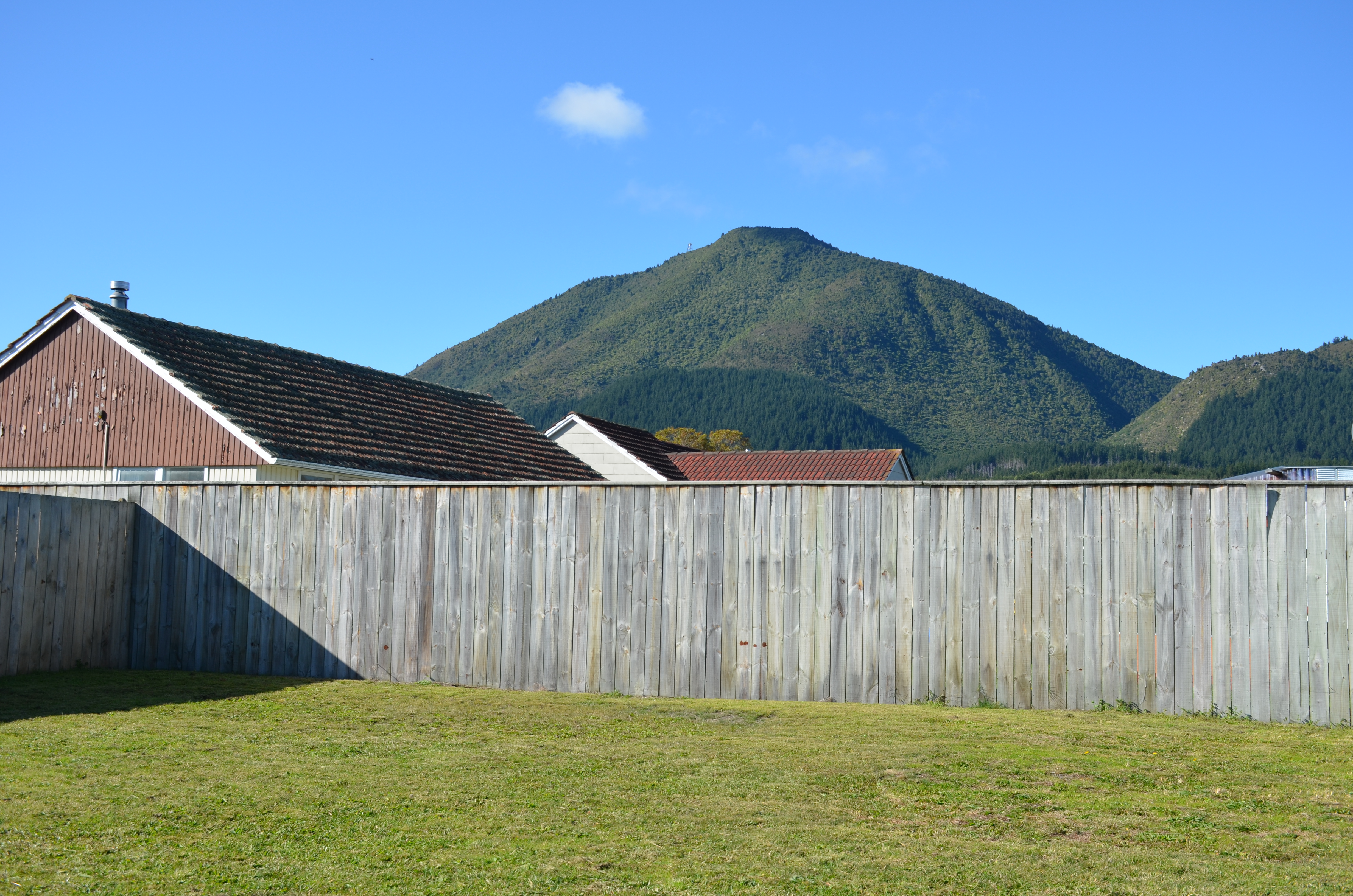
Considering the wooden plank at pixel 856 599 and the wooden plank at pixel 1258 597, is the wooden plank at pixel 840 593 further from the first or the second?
the wooden plank at pixel 1258 597

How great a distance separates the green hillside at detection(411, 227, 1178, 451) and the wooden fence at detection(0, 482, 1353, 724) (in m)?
118

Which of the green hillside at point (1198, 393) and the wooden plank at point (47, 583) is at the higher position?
the green hillside at point (1198, 393)

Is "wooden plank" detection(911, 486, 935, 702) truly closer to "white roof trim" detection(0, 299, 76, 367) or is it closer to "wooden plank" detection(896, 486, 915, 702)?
"wooden plank" detection(896, 486, 915, 702)

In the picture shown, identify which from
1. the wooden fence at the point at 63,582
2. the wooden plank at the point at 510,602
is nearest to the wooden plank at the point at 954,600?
Result: the wooden plank at the point at 510,602

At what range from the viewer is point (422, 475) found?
64.0ft

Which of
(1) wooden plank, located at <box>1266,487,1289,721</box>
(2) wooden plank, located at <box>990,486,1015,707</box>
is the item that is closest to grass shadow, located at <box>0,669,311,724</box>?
(2) wooden plank, located at <box>990,486,1015,707</box>

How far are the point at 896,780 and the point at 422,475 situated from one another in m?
13.6

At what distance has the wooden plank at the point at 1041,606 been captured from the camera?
10250 mm

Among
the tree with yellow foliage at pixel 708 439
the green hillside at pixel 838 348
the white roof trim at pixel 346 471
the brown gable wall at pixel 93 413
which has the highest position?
the green hillside at pixel 838 348

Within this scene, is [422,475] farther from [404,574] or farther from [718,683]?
[718,683]

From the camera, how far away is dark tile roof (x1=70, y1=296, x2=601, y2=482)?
58.1 ft

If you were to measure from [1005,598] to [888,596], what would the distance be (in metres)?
1.05

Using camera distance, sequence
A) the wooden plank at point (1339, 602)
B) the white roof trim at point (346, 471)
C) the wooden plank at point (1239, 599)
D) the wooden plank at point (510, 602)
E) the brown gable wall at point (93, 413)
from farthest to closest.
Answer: the brown gable wall at point (93, 413)
the white roof trim at point (346, 471)
the wooden plank at point (510, 602)
the wooden plank at point (1239, 599)
the wooden plank at point (1339, 602)

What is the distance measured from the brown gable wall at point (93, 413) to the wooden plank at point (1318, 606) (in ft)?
43.4
